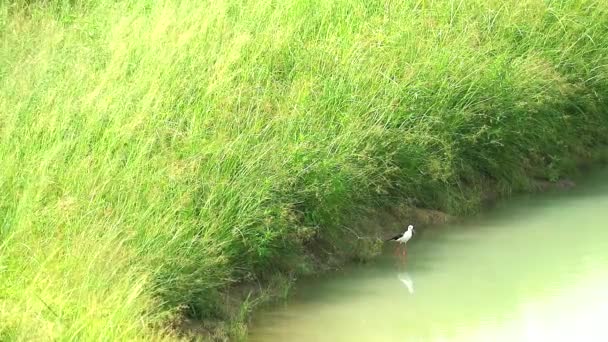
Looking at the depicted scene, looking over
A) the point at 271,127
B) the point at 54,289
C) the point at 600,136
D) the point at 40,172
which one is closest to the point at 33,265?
the point at 54,289

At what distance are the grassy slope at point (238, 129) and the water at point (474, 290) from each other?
368 millimetres

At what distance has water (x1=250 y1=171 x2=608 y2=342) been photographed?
310 inches

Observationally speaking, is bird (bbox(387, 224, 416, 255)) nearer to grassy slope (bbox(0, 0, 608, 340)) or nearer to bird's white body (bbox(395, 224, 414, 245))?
bird's white body (bbox(395, 224, 414, 245))

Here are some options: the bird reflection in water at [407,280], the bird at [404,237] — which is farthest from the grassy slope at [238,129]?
the bird reflection in water at [407,280]

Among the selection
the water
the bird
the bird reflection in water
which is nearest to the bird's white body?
the bird

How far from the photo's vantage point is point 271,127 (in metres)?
8.60

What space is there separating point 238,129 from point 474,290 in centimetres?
182

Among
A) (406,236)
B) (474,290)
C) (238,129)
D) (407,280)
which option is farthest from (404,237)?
(238,129)

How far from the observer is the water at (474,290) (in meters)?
7.87

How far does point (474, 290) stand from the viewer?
8695 millimetres

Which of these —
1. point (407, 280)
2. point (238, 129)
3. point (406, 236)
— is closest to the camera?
point (238, 129)

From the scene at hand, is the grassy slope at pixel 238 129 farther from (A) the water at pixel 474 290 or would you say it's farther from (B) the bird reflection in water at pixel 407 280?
(B) the bird reflection in water at pixel 407 280

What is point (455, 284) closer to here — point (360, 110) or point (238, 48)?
point (360, 110)

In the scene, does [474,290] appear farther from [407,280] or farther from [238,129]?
[238,129]
